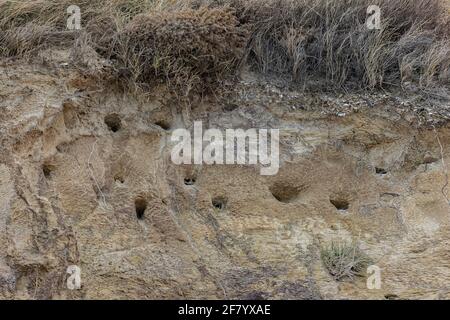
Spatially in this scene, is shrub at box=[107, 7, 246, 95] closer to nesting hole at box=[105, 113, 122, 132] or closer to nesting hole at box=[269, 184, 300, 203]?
nesting hole at box=[105, 113, 122, 132]

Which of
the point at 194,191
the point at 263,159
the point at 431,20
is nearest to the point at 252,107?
the point at 263,159

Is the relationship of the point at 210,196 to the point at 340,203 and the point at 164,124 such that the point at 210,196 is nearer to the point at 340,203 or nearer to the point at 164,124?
the point at 164,124

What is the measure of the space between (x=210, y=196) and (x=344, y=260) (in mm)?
1112

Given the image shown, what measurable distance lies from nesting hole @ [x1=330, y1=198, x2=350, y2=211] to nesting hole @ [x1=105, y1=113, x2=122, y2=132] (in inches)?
69.6

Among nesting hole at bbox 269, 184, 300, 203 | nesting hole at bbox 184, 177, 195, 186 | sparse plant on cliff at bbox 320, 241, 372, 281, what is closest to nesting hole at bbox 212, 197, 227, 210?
nesting hole at bbox 184, 177, 195, 186

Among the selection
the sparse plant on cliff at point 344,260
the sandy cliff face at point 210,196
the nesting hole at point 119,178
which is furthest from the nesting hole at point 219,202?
the sparse plant on cliff at point 344,260

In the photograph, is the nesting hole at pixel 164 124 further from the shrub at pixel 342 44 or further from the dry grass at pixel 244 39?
the shrub at pixel 342 44

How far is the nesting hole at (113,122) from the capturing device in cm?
603

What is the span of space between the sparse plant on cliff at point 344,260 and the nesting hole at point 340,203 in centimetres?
38

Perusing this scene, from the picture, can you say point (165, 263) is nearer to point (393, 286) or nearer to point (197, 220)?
point (197, 220)

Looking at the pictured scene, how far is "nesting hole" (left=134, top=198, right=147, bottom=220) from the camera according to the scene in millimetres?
5762

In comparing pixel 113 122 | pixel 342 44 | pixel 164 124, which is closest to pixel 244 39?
pixel 342 44

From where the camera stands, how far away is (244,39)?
6.35 meters
